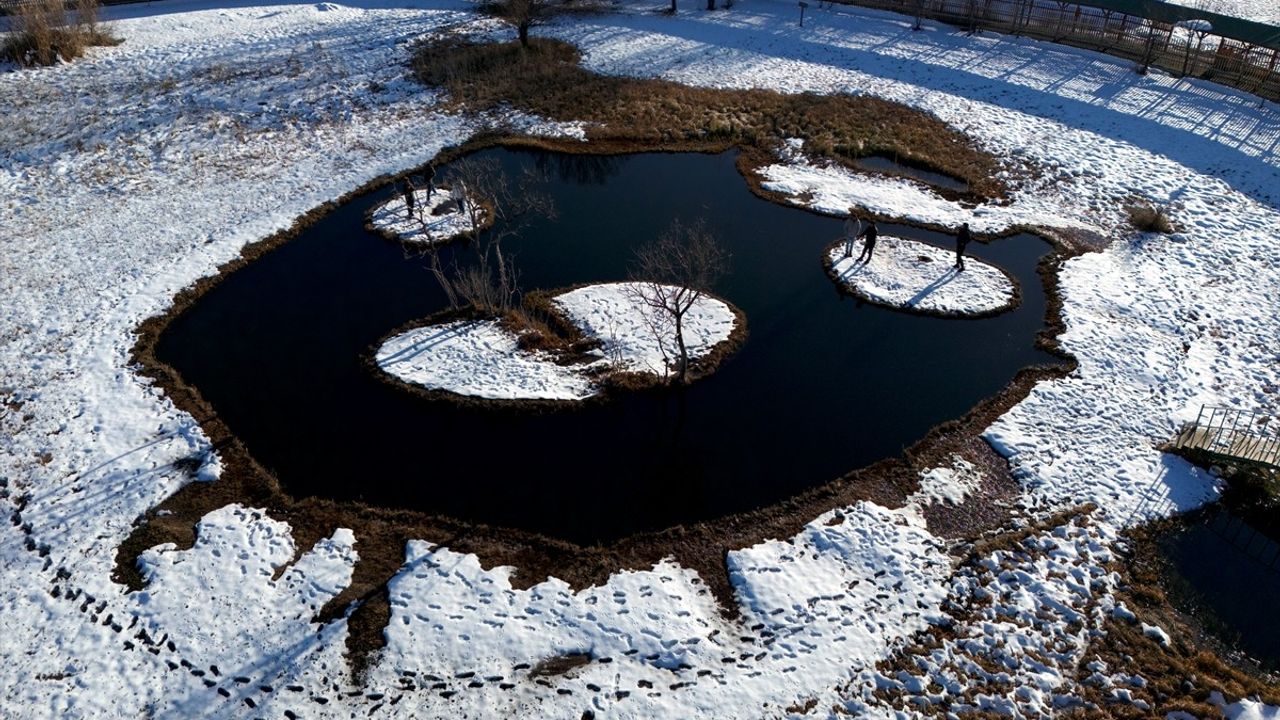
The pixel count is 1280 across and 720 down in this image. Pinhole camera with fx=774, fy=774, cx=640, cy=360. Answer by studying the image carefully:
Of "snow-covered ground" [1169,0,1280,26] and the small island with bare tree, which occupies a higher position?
"snow-covered ground" [1169,0,1280,26]

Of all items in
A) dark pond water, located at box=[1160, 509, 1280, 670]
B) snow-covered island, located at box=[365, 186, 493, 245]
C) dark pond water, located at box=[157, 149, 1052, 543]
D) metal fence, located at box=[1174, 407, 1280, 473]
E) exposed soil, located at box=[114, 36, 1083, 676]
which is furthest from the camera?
snow-covered island, located at box=[365, 186, 493, 245]

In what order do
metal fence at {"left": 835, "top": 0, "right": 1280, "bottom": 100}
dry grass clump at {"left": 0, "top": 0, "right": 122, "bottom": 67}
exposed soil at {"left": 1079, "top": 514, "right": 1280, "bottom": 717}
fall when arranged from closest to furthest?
1. exposed soil at {"left": 1079, "top": 514, "right": 1280, "bottom": 717}
2. metal fence at {"left": 835, "top": 0, "right": 1280, "bottom": 100}
3. dry grass clump at {"left": 0, "top": 0, "right": 122, "bottom": 67}

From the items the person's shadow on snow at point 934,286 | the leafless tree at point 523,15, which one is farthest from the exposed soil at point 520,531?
the leafless tree at point 523,15

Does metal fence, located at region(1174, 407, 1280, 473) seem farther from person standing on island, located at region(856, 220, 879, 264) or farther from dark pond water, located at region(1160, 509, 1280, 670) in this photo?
person standing on island, located at region(856, 220, 879, 264)

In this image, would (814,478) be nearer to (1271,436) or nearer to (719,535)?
(719,535)

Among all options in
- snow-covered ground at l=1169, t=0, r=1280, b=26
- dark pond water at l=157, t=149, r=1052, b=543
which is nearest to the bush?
dark pond water at l=157, t=149, r=1052, b=543

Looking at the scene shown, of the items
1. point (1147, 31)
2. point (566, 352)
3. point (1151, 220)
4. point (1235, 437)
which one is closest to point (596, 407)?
point (566, 352)

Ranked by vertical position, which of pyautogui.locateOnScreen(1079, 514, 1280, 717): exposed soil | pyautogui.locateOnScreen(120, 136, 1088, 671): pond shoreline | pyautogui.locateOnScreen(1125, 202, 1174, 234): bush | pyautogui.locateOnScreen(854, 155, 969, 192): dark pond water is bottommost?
pyautogui.locateOnScreen(1079, 514, 1280, 717): exposed soil
